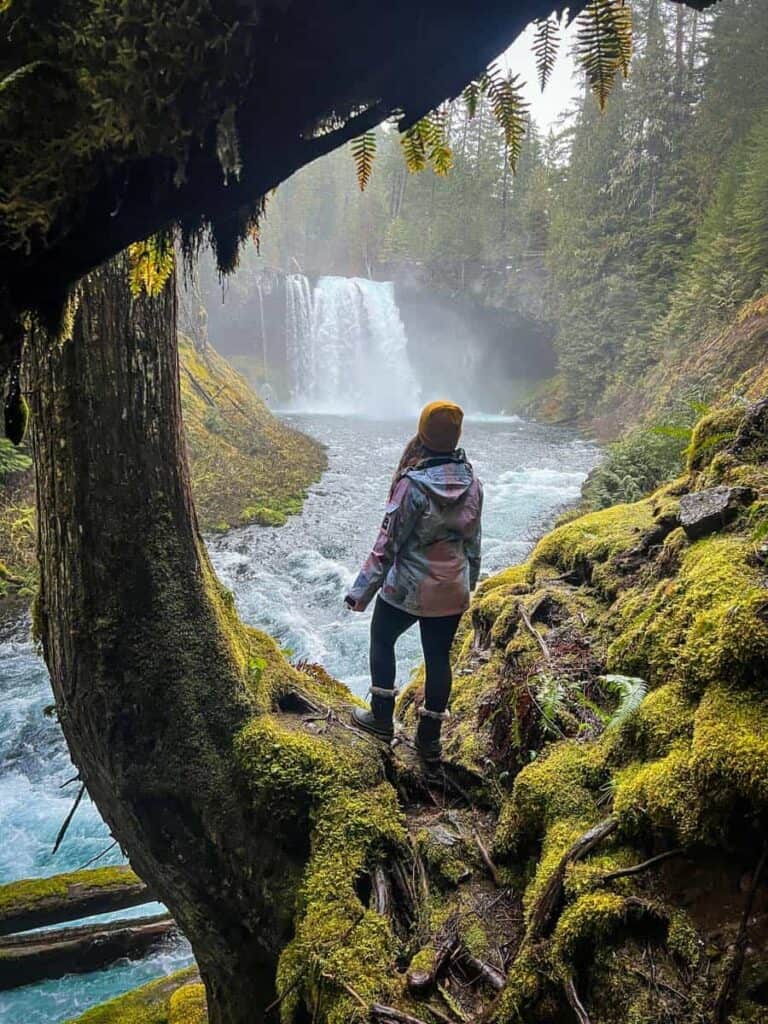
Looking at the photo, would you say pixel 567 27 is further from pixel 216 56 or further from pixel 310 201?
pixel 310 201

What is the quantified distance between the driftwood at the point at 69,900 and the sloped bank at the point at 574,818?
8.83 feet

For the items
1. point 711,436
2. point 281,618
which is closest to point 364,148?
point 711,436

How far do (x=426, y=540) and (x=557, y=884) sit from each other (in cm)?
172

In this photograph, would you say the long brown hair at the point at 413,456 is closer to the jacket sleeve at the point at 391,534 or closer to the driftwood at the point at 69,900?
the jacket sleeve at the point at 391,534

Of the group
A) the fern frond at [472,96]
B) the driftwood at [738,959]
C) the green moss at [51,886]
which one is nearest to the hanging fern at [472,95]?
the fern frond at [472,96]


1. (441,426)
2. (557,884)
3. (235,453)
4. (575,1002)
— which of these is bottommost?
(575,1002)

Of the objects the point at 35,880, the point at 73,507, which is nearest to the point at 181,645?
the point at 73,507

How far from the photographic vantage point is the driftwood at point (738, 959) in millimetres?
1549

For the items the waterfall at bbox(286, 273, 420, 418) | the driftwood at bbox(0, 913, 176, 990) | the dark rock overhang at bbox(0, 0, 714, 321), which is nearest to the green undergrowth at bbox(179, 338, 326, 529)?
the driftwood at bbox(0, 913, 176, 990)

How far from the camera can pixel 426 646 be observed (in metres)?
3.54

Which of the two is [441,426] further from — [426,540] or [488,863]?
[488,863]

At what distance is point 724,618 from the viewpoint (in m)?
2.25

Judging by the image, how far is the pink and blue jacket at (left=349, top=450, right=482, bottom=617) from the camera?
3291 mm

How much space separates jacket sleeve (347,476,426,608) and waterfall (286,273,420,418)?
32.1 meters
